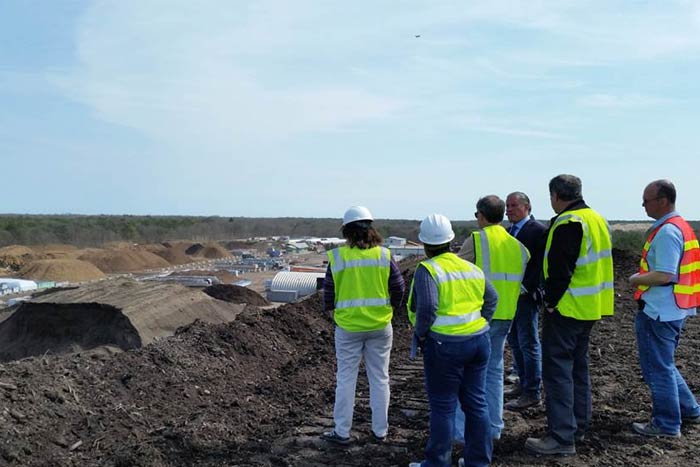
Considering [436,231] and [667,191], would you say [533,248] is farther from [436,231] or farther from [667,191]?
[436,231]

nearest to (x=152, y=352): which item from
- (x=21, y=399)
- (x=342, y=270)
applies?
(x=21, y=399)

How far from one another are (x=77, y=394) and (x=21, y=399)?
2.12 ft

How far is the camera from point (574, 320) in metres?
4.96

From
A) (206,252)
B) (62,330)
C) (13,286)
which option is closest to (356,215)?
(62,330)

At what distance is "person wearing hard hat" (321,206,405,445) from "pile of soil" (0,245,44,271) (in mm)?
45547

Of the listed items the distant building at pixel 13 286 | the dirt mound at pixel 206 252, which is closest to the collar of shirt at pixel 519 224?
the distant building at pixel 13 286

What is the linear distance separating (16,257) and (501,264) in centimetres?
5162

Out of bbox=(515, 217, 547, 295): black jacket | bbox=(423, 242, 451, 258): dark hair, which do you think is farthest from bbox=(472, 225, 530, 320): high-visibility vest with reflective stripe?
bbox=(423, 242, 451, 258): dark hair

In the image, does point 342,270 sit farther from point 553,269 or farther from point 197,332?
point 197,332

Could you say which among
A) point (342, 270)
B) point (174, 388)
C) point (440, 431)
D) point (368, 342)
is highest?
point (342, 270)

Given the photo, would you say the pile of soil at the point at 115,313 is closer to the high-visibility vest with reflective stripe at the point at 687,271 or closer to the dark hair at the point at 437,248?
the dark hair at the point at 437,248

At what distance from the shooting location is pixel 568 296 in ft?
16.2

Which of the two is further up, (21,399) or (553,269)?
(553,269)

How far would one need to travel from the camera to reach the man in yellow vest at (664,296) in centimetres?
525
